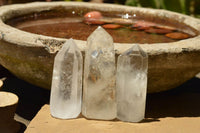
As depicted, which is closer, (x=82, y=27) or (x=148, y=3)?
(x=82, y=27)

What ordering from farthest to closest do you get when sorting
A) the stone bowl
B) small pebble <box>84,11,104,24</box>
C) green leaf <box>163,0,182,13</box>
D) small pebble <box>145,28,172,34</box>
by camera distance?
green leaf <box>163,0,182,13</box>, small pebble <box>84,11,104,24</box>, small pebble <box>145,28,172,34</box>, the stone bowl

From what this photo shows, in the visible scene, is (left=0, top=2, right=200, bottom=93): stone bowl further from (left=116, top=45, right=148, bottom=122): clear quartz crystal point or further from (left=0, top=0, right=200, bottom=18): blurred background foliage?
(left=0, top=0, right=200, bottom=18): blurred background foliage

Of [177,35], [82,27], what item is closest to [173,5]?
[177,35]

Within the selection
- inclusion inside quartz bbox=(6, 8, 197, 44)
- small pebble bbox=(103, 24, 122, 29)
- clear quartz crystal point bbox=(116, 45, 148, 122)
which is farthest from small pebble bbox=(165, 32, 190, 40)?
clear quartz crystal point bbox=(116, 45, 148, 122)

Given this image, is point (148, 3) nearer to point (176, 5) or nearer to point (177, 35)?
point (176, 5)

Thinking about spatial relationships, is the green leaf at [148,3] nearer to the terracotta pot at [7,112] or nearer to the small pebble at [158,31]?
the small pebble at [158,31]

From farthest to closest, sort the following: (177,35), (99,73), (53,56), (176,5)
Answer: (176,5), (177,35), (53,56), (99,73)

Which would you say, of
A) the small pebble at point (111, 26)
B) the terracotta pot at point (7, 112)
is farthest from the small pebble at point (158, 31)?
the terracotta pot at point (7, 112)
